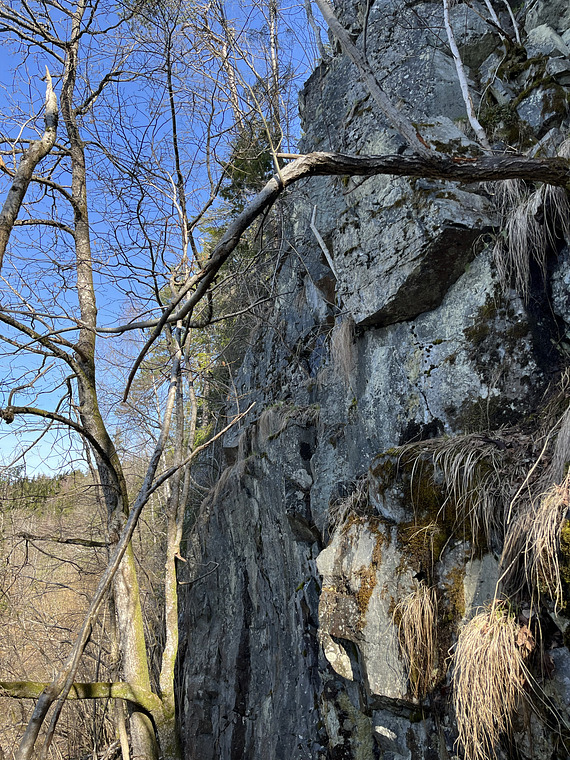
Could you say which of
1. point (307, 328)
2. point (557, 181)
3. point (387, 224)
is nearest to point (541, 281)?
point (557, 181)

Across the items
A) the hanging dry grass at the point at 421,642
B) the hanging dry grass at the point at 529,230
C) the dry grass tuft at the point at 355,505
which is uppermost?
the hanging dry grass at the point at 529,230

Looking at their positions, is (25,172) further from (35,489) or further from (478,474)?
(478,474)

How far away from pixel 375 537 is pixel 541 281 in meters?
2.22

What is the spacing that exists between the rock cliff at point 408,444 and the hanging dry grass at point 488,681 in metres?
0.06

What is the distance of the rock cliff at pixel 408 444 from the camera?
295cm

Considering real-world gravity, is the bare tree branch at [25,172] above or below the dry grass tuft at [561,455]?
above

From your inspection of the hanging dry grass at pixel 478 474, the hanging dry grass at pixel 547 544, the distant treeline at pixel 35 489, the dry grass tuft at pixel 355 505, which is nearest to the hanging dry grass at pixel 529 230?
A: the hanging dry grass at pixel 478 474

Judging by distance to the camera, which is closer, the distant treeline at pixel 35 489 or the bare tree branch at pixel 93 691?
the bare tree branch at pixel 93 691

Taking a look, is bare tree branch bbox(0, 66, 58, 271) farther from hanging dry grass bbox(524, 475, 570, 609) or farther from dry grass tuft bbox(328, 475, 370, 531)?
hanging dry grass bbox(524, 475, 570, 609)

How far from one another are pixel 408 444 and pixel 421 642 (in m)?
1.30

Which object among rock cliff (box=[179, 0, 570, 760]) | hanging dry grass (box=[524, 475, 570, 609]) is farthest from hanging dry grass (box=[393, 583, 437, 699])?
hanging dry grass (box=[524, 475, 570, 609])

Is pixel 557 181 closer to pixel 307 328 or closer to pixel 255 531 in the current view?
pixel 307 328

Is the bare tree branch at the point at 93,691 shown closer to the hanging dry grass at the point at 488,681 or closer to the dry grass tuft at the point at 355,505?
the dry grass tuft at the point at 355,505

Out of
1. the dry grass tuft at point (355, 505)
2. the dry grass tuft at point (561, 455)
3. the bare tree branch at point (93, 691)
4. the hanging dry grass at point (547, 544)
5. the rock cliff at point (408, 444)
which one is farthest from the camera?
the dry grass tuft at point (355, 505)
